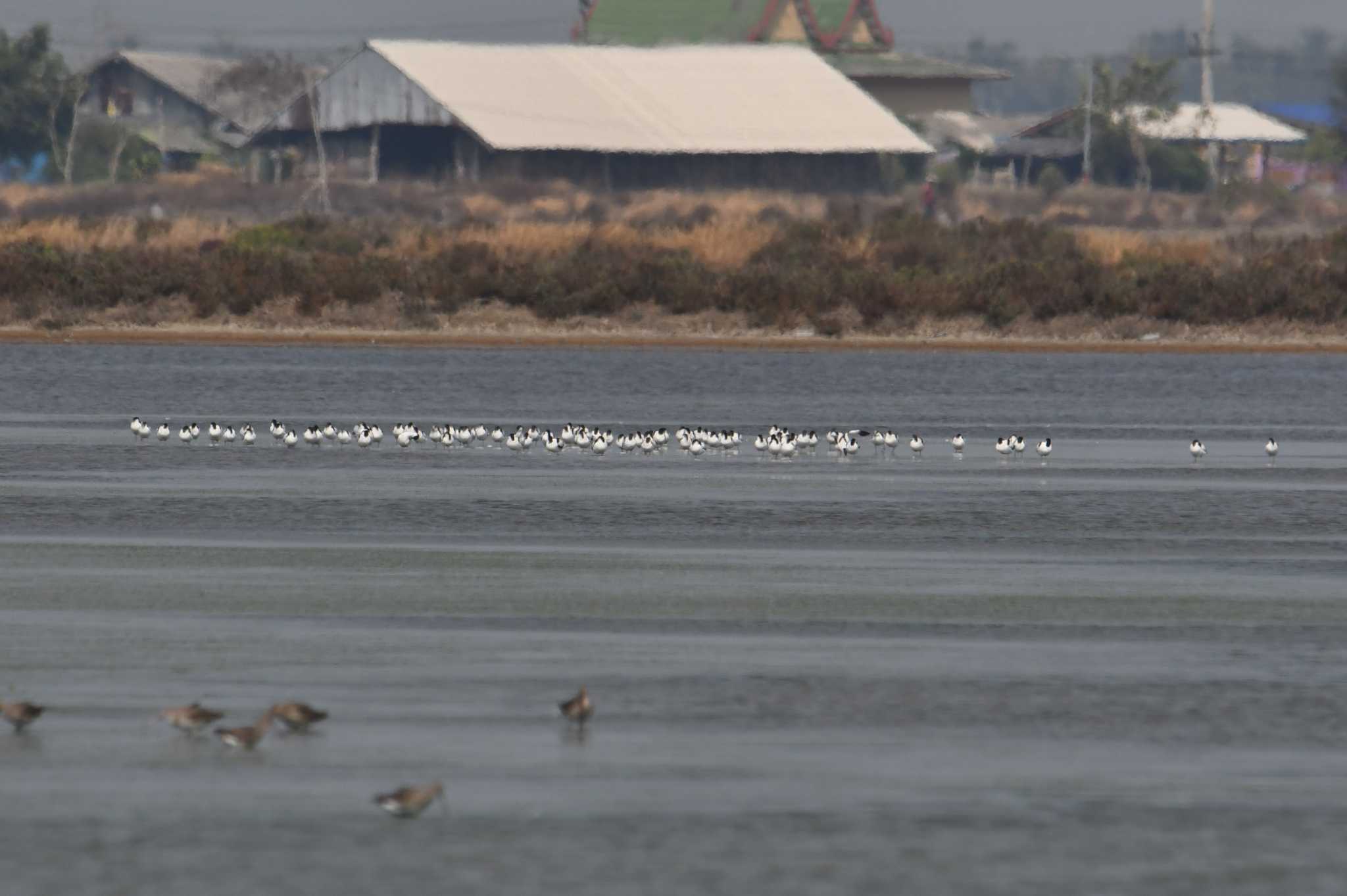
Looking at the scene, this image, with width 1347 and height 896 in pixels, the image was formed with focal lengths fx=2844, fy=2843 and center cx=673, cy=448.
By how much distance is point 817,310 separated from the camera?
53344 mm

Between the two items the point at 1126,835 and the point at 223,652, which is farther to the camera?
the point at 223,652

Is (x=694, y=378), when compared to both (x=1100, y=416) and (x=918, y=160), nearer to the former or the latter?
(x=1100, y=416)

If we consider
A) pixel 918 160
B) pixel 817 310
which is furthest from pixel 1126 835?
pixel 918 160

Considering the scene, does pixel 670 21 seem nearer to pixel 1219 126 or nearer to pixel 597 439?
pixel 1219 126

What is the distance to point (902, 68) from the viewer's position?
12662 cm

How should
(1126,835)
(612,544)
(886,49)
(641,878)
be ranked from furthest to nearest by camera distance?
(886,49)
(612,544)
(1126,835)
(641,878)

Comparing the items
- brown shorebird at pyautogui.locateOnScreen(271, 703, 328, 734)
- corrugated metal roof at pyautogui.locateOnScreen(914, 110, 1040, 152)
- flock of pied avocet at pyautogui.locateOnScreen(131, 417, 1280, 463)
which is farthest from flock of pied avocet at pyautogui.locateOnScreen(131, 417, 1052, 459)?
corrugated metal roof at pyautogui.locateOnScreen(914, 110, 1040, 152)

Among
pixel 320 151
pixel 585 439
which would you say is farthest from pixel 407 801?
pixel 320 151

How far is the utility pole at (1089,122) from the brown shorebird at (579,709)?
323 feet

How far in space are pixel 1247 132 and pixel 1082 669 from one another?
407 feet

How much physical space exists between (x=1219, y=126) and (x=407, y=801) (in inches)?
5082

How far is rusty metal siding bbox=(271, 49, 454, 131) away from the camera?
304ft

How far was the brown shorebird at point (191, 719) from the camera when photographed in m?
14.1

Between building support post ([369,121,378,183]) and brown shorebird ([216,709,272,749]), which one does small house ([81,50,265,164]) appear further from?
brown shorebird ([216,709,272,749])
